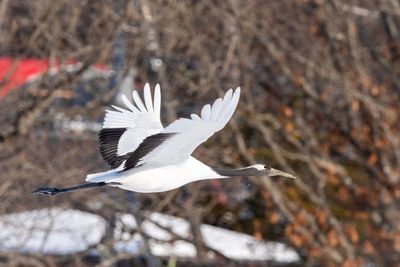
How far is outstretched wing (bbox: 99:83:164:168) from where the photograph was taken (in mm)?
8102

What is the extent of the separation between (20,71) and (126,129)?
24.5ft

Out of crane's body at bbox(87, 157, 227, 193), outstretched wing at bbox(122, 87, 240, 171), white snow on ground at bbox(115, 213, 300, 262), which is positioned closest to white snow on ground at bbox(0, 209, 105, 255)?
white snow on ground at bbox(115, 213, 300, 262)

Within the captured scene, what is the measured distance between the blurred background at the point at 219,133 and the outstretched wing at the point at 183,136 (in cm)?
489

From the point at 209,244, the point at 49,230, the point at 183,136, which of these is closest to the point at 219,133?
the point at 209,244

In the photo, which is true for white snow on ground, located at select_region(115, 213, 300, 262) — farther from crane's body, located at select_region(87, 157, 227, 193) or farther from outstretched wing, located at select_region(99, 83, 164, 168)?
crane's body, located at select_region(87, 157, 227, 193)

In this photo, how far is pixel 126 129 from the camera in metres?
8.32

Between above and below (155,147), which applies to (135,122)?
below

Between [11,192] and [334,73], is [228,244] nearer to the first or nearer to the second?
[334,73]

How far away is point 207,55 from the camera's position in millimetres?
14289

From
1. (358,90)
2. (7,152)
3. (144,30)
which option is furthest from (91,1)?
(358,90)

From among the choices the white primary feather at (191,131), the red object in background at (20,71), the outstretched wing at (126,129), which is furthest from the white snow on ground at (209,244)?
the white primary feather at (191,131)

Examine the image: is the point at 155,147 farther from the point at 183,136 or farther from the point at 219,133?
the point at 219,133

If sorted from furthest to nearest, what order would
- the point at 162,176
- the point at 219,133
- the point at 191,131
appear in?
1. the point at 219,133
2. the point at 162,176
3. the point at 191,131

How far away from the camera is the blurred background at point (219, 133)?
43.0 ft
